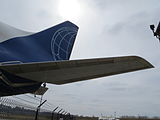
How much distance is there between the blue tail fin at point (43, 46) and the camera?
27.6 ft

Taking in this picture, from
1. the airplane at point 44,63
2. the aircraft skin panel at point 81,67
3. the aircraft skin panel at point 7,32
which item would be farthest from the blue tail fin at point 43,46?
the aircraft skin panel at point 81,67

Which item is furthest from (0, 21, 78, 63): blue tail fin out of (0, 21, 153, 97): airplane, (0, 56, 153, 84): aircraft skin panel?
(0, 56, 153, 84): aircraft skin panel

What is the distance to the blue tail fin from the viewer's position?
841 centimetres

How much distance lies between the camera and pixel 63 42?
39.1ft

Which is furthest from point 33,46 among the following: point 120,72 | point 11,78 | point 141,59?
point 141,59

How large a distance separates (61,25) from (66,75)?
19.7 feet

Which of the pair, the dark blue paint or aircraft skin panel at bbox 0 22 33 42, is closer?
the dark blue paint

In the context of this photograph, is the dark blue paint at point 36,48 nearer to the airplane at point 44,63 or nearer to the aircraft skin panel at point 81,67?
the airplane at point 44,63

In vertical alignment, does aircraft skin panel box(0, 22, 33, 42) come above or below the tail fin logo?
below

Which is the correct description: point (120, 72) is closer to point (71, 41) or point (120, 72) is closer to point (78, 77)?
point (78, 77)

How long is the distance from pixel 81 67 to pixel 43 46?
4829 millimetres

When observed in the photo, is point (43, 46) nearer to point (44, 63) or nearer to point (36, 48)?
point (36, 48)

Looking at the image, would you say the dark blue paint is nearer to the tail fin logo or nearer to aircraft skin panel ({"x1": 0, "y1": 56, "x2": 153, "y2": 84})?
the tail fin logo

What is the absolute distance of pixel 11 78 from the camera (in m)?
7.34
